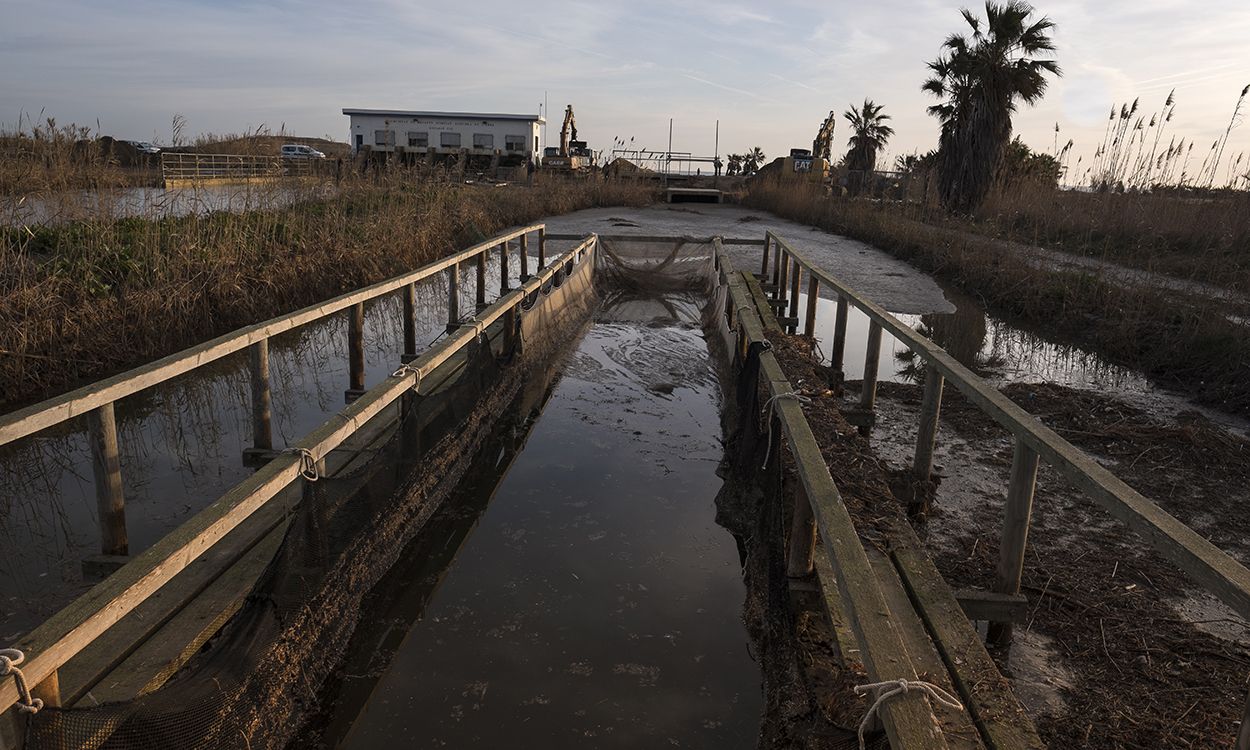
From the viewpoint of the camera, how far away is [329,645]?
3.51 m

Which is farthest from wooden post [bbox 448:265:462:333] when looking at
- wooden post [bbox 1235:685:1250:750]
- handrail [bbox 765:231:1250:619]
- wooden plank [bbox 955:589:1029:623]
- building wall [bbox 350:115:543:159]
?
building wall [bbox 350:115:543:159]

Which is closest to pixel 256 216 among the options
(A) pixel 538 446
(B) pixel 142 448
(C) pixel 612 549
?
(B) pixel 142 448

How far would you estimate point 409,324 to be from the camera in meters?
7.64

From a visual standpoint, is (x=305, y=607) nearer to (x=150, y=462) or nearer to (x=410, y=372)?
(x=410, y=372)

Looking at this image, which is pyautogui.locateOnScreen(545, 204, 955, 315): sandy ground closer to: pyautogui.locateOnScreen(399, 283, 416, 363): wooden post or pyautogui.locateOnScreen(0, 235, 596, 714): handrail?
pyautogui.locateOnScreen(399, 283, 416, 363): wooden post

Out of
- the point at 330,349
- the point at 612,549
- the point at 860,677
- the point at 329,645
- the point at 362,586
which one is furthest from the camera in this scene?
the point at 330,349

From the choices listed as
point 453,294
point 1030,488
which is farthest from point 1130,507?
point 453,294

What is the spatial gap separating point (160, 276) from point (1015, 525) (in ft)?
24.2

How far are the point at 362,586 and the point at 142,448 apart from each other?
8.98 ft

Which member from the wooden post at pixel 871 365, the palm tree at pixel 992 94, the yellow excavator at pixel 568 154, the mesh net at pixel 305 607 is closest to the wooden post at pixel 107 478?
the mesh net at pixel 305 607

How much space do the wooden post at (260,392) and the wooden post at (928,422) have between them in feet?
12.2

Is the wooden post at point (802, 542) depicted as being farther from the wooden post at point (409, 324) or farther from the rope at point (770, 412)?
the wooden post at point (409, 324)

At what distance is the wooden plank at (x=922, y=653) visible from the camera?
7.39 feet

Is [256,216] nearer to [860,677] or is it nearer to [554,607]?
[554,607]
